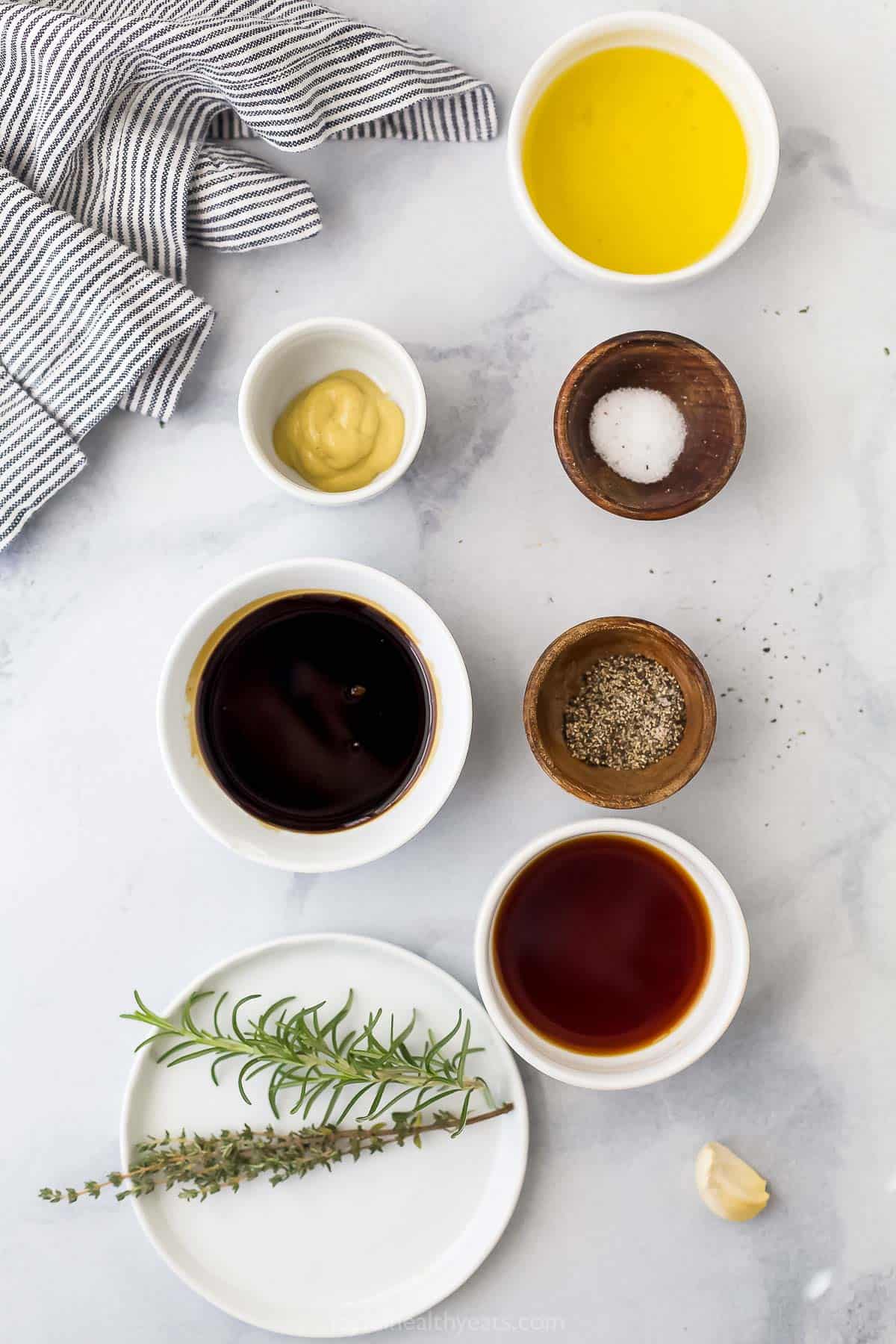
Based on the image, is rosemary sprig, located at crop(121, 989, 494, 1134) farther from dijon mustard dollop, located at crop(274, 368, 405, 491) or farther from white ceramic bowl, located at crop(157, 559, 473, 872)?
dijon mustard dollop, located at crop(274, 368, 405, 491)

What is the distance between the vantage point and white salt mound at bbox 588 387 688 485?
92cm

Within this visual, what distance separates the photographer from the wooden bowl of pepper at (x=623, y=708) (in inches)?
35.3

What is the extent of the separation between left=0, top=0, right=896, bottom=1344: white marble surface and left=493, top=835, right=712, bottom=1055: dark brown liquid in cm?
6

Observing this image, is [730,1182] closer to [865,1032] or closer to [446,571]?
[865,1032]

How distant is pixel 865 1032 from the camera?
3.21ft

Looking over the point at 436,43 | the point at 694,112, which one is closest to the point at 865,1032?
the point at 694,112

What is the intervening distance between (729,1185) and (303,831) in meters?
0.55

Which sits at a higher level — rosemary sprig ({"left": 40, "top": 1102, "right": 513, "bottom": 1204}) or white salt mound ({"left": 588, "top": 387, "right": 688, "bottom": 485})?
white salt mound ({"left": 588, "top": 387, "right": 688, "bottom": 485})

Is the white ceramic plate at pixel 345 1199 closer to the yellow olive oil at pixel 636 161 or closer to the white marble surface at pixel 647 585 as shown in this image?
the white marble surface at pixel 647 585

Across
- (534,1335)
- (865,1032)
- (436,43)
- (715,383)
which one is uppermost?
(436,43)

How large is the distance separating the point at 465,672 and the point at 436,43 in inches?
25.5

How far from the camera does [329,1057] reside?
2.98 ft

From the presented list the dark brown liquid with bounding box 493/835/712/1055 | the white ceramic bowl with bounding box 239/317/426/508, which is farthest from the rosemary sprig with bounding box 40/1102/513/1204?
the white ceramic bowl with bounding box 239/317/426/508

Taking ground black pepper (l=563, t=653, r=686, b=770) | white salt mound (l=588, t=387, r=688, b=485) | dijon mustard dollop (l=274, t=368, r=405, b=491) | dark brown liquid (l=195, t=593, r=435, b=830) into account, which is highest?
dijon mustard dollop (l=274, t=368, r=405, b=491)
